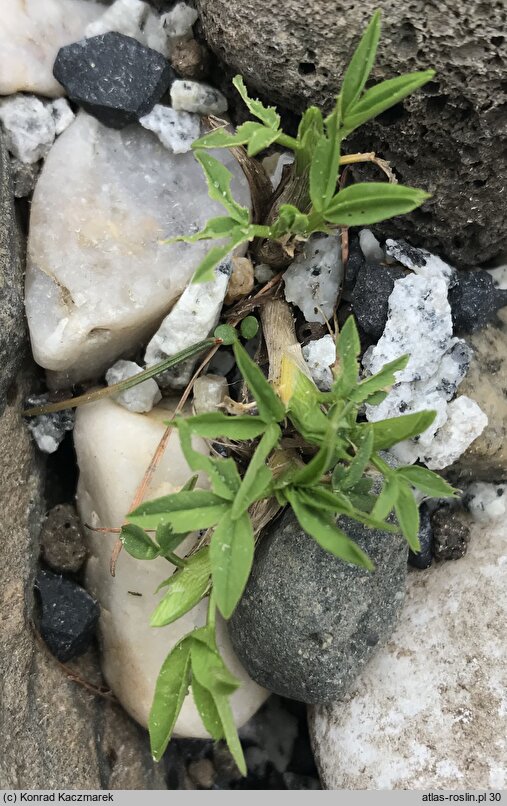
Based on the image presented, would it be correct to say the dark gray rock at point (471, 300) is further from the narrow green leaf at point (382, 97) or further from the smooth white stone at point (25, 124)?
the smooth white stone at point (25, 124)

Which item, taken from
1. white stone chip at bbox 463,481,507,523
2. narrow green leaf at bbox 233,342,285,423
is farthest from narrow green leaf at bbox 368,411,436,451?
white stone chip at bbox 463,481,507,523

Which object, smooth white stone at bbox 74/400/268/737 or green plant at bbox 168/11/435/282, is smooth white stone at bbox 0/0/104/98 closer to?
Answer: green plant at bbox 168/11/435/282

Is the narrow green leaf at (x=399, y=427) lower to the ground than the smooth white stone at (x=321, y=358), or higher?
higher

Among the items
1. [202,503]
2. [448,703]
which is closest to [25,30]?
[202,503]

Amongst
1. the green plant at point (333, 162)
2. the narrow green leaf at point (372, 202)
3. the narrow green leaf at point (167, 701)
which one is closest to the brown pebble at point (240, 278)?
the green plant at point (333, 162)

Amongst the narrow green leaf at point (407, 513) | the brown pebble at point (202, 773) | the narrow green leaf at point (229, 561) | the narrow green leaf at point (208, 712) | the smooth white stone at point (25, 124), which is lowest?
the brown pebble at point (202, 773)

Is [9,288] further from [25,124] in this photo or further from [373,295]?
Answer: [373,295]
